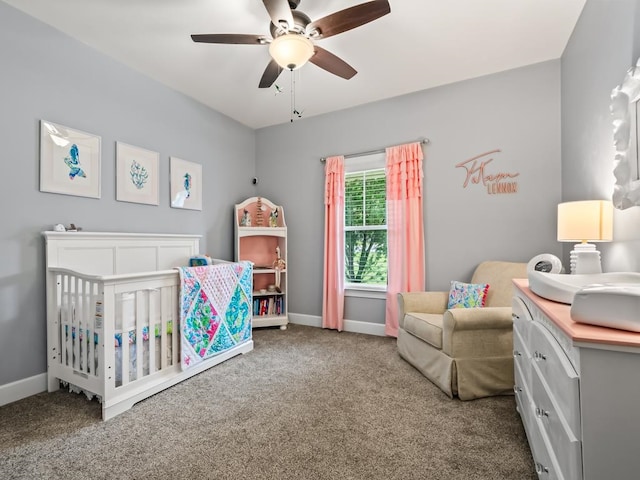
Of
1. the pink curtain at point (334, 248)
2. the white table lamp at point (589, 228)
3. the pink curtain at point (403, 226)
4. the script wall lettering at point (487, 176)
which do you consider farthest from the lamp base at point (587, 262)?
the pink curtain at point (334, 248)

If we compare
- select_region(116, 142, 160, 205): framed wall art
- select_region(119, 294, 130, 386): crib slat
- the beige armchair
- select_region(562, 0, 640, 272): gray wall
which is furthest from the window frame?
select_region(119, 294, 130, 386): crib slat

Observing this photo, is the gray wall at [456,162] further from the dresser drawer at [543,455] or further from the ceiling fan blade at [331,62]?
the dresser drawer at [543,455]

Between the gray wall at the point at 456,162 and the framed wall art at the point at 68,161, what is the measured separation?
83.2 inches

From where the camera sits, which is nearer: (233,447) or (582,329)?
(582,329)

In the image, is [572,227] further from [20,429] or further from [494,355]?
[20,429]

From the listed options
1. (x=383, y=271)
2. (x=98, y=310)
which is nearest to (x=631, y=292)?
(x=98, y=310)

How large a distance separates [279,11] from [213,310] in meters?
2.11

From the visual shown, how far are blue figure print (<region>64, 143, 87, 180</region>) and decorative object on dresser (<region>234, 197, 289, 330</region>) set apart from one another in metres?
1.64

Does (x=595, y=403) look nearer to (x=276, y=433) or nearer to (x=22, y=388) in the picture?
(x=276, y=433)

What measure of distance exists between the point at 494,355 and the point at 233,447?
5.60ft

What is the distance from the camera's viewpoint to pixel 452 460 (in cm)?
148

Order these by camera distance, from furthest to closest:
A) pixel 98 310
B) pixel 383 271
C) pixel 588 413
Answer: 1. pixel 383 271
2. pixel 98 310
3. pixel 588 413

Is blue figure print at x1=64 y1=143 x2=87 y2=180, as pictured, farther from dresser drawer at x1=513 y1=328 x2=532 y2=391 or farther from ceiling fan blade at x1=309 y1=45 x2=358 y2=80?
dresser drawer at x1=513 y1=328 x2=532 y2=391

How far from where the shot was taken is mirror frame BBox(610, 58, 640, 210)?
1353mm
